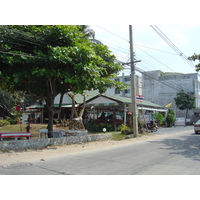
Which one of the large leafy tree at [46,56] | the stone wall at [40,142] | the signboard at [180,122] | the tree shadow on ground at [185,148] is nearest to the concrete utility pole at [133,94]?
the stone wall at [40,142]

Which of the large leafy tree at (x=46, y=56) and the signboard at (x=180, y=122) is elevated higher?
the large leafy tree at (x=46, y=56)

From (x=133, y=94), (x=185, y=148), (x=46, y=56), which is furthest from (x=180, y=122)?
(x=46, y=56)

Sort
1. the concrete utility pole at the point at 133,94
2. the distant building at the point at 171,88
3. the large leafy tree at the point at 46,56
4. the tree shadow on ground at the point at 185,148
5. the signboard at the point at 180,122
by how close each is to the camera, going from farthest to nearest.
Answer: the distant building at the point at 171,88, the signboard at the point at 180,122, the concrete utility pole at the point at 133,94, the large leafy tree at the point at 46,56, the tree shadow on ground at the point at 185,148

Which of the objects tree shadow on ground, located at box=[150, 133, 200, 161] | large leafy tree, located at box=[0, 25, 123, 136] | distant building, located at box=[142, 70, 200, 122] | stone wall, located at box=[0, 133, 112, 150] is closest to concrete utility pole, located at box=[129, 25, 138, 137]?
stone wall, located at box=[0, 133, 112, 150]

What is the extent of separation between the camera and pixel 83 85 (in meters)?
12.1

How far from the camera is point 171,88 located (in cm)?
5088

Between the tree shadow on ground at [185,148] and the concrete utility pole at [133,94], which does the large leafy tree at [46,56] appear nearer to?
the tree shadow on ground at [185,148]

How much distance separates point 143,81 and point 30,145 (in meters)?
47.9

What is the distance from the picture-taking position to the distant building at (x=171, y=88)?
155 feet

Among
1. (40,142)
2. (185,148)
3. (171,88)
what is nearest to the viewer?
(185,148)

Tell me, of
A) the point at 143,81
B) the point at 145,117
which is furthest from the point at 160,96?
the point at 145,117

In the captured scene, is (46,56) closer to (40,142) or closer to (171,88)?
(40,142)

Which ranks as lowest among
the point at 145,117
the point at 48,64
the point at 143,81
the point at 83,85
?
the point at 145,117
